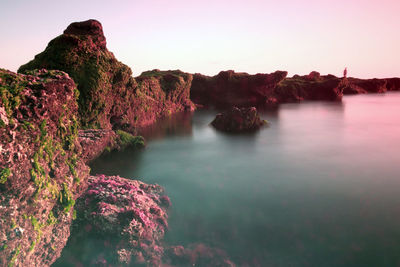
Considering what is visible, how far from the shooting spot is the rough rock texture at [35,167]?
5684mm

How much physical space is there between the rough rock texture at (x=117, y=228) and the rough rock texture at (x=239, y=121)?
806 inches

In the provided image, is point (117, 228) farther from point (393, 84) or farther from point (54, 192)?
point (393, 84)

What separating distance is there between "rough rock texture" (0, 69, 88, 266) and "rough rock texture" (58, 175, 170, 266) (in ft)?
2.11

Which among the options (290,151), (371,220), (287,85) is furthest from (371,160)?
(287,85)

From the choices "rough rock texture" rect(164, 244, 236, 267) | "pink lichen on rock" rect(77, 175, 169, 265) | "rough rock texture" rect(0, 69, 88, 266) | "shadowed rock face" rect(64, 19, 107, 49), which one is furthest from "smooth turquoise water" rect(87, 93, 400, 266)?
"shadowed rock face" rect(64, 19, 107, 49)

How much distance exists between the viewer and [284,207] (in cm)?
1069

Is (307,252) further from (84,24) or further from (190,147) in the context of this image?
(84,24)

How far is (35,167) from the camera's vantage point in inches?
254

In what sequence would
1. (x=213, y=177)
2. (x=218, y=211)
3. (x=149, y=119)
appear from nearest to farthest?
(x=218, y=211), (x=213, y=177), (x=149, y=119)

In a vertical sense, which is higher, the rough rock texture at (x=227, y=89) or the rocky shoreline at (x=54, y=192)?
the rough rock texture at (x=227, y=89)

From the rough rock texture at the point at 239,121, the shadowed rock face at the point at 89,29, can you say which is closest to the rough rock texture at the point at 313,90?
the rough rock texture at the point at 239,121

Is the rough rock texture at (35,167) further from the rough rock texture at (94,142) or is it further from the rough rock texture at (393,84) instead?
the rough rock texture at (393,84)

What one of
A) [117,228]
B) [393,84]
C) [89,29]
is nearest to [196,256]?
[117,228]

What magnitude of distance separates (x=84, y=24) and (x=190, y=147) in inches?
579
